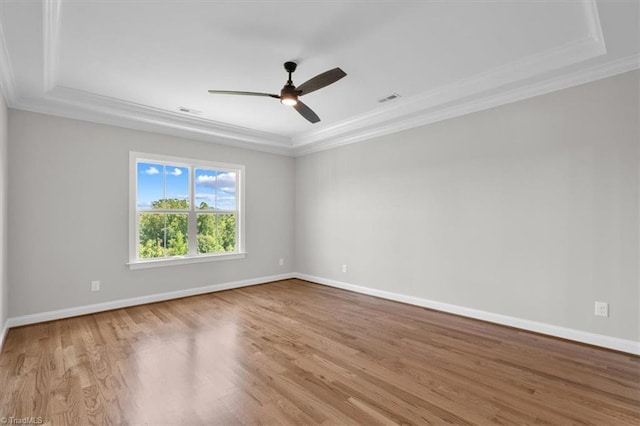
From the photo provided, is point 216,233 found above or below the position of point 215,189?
below

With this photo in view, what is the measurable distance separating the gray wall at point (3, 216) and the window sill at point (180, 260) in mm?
1248

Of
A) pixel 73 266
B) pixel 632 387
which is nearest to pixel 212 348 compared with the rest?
pixel 73 266

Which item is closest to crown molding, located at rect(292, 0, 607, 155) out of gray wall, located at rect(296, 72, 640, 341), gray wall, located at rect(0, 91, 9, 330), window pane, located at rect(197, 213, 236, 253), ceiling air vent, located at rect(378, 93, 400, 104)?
ceiling air vent, located at rect(378, 93, 400, 104)

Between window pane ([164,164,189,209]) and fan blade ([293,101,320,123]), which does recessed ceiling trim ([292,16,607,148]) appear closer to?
fan blade ([293,101,320,123])

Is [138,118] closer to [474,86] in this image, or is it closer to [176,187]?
[176,187]

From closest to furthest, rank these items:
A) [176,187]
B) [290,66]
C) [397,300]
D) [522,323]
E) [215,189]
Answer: [290,66]
[522,323]
[397,300]
[176,187]
[215,189]

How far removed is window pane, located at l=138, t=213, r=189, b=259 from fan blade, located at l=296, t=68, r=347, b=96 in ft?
10.2

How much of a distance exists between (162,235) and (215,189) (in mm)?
1153

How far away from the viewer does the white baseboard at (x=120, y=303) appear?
3.63m

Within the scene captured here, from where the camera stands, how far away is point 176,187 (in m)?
4.92

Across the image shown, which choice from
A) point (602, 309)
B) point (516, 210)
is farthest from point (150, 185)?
point (602, 309)

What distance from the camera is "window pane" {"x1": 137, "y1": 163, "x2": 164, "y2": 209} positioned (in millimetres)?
4574

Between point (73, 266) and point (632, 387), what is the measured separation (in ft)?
18.8

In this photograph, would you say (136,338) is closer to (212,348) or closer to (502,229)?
(212,348)
